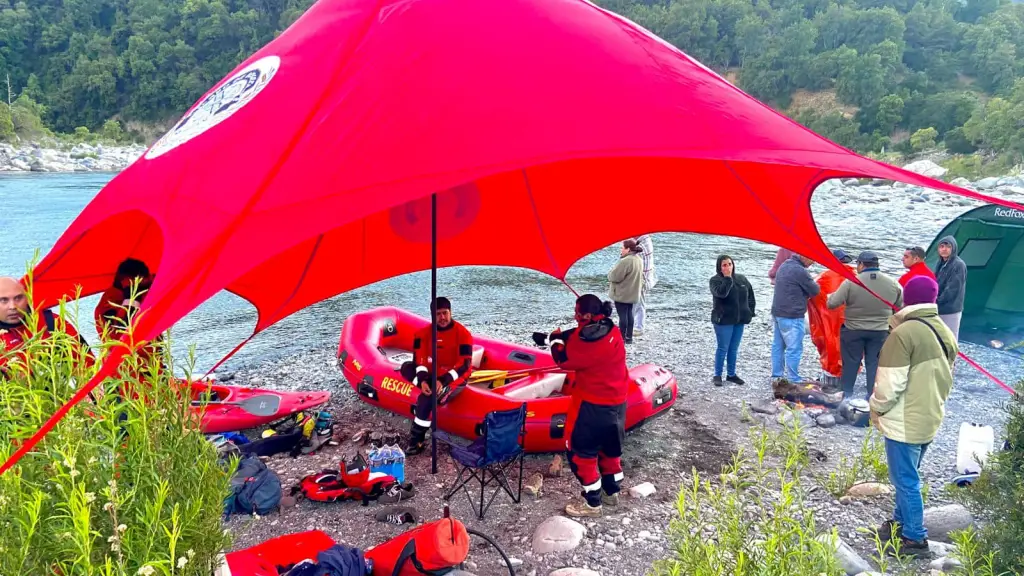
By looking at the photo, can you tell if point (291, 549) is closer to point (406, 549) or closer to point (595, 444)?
point (406, 549)

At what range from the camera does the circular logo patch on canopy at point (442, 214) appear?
17.2ft

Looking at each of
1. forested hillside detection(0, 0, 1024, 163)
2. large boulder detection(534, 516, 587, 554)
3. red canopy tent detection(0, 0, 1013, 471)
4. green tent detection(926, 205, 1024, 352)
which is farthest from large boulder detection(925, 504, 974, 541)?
forested hillside detection(0, 0, 1024, 163)

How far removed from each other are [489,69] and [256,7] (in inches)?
4231

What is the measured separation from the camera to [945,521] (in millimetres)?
3936

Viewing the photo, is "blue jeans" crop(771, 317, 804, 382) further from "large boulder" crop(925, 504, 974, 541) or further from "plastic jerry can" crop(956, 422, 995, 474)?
"large boulder" crop(925, 504, 974, 541)

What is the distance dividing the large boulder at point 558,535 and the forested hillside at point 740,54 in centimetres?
5214

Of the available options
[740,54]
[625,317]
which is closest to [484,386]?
[625,317]

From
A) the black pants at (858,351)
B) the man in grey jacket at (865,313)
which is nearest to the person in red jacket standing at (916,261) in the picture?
the man in grey jacket at (865,313)

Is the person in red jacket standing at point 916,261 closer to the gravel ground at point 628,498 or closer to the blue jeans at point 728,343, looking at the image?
the gravel ground at point 628,498

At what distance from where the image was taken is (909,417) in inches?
138

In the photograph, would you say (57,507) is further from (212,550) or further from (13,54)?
(13,54)

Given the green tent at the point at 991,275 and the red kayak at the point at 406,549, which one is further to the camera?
the green tent at the point at 991,275

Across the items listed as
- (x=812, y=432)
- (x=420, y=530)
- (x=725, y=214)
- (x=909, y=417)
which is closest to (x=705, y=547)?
(x=420, y=530)

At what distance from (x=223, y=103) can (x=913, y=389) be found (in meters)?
4.35
